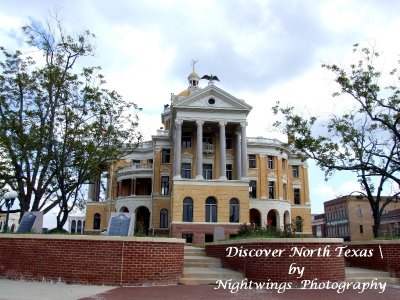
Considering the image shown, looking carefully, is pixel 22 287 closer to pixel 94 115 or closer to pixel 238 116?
pixel 94 115

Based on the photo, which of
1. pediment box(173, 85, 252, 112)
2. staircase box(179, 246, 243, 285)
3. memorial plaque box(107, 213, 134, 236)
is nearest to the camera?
staircase box(179, 246, 243, 285)

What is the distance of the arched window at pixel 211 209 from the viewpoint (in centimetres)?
4069

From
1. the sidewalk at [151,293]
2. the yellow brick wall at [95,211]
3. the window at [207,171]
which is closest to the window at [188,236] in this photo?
the window at [207,171]

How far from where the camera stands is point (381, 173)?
64.4 feet

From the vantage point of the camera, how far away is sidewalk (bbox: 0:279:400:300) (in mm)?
9492

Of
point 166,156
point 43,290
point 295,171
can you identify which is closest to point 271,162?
point 295,171

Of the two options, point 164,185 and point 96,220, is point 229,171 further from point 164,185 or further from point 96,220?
point 96,220

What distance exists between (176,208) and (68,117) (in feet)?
74.0

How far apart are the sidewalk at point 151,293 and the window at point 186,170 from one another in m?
34.0

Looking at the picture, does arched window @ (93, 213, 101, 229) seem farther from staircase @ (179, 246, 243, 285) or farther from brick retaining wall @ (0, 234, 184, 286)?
brick retaining wall @ (0, 234, 184, 286)

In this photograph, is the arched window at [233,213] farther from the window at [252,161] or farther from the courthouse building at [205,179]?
the window at [252,161]

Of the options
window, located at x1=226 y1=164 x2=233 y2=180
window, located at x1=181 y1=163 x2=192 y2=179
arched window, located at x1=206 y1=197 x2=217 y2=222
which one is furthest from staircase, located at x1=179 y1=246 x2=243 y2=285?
window, located at x1=226 y1=164 x2=233 y2=180

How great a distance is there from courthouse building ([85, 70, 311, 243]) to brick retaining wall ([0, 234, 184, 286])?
76.5 ft

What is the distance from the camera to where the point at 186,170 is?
151ft
